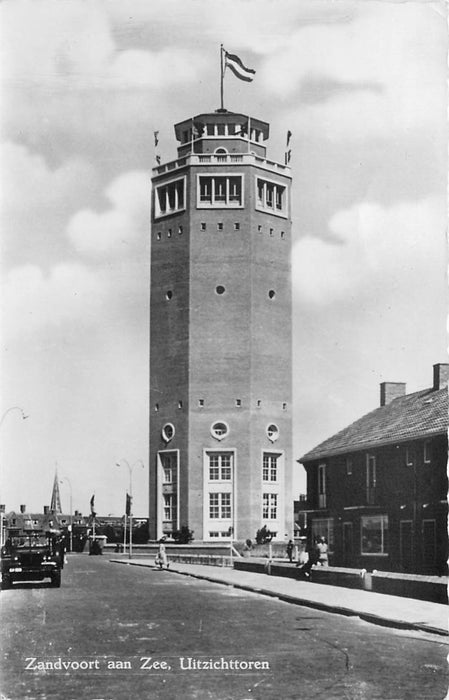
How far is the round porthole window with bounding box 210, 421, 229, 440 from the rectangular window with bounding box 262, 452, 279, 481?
4.35m

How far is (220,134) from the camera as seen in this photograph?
94.1 metres

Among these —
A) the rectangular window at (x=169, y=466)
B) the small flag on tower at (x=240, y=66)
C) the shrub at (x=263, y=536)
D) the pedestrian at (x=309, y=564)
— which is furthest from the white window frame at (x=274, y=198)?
the pedestrian at (x=309, y=564)

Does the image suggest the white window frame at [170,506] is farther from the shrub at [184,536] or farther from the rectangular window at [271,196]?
the rectangular window at [271,196]

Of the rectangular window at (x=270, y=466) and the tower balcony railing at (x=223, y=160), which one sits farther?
the tower balcony railing at (x=223, y=160)

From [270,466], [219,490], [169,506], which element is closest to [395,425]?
[219,490]

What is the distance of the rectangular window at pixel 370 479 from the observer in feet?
144

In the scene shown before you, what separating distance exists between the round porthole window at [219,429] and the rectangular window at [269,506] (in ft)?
21.6

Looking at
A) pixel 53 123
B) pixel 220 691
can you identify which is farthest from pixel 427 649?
pixel 53 123

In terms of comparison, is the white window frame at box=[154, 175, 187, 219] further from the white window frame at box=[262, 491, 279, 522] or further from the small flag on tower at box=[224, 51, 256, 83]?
the small flag on tower at box=[224, 51, 256, 83]

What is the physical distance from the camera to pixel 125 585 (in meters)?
32.8

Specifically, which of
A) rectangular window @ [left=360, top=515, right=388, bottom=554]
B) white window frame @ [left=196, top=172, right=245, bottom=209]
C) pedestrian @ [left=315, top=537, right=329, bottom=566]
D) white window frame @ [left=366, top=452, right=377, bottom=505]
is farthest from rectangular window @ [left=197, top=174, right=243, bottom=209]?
pedestrian @ [left=315, top=537, right=329, bottom=566]

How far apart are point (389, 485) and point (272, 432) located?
1850 inches

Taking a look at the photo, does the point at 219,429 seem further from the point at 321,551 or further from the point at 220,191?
the point at 321,551

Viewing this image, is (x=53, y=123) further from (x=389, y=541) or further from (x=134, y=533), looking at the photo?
(x=134, y=533)
